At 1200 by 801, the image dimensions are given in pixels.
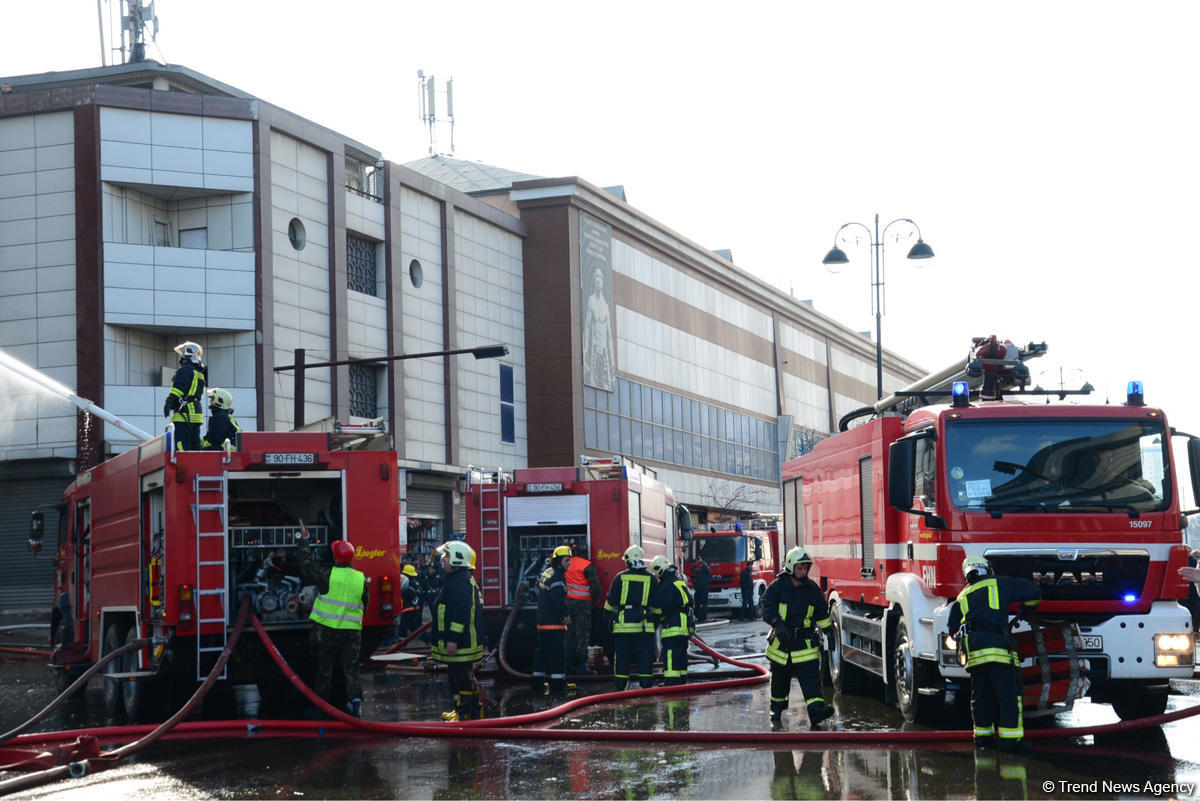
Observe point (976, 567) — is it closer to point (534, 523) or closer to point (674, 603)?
point (674, 603)

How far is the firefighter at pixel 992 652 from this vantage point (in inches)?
413

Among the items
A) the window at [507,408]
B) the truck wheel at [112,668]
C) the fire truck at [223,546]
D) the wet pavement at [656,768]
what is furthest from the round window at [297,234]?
the wet pavement at [656,768]

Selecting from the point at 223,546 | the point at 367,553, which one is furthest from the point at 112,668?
the point at 367,553

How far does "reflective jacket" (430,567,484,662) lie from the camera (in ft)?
42.4

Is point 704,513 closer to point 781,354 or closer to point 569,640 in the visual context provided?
point 781,354

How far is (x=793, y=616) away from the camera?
12.3 meters

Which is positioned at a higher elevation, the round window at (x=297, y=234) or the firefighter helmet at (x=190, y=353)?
the round window at (x=297, y=234)

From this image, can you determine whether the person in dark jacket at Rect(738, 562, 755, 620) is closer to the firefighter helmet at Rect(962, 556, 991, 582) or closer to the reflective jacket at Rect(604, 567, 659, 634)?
the reflective jacket at Rect(604, 567, 659, 634)

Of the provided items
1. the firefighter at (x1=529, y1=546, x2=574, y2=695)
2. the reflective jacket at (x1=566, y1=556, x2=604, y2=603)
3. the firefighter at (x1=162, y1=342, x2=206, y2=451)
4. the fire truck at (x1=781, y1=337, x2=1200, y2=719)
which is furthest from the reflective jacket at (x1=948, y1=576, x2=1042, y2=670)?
the firefighter at (x1=162, y1=342, x2=206, y2=451)

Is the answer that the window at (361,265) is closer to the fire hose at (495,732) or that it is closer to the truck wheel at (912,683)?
the fire hose at (495,732)

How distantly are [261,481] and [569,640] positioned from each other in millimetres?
5260

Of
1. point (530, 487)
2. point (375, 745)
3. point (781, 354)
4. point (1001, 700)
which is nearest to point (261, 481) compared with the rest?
point (375, 745)

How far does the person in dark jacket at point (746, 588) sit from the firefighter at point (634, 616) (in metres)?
20.2

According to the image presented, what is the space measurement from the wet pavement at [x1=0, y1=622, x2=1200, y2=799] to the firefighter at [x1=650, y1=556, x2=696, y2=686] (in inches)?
92.2
